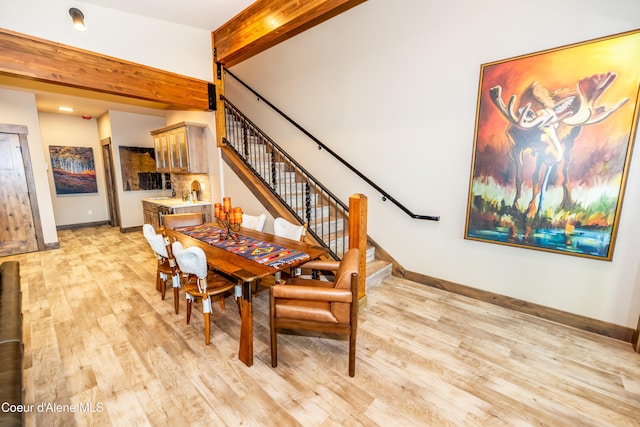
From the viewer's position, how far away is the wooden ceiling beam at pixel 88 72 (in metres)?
2.85

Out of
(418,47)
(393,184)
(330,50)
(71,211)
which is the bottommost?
(71,211)

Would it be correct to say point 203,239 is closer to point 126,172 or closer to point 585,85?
point 585,85

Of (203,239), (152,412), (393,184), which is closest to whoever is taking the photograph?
(152,412)

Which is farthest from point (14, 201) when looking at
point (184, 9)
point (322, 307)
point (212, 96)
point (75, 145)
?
point (322, 307)

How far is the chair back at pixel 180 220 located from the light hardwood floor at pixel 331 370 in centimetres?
105

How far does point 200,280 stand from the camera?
2311mm

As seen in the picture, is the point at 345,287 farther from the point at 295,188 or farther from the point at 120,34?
the point at 120,34

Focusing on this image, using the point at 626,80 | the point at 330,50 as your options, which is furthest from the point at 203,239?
the point at 626,80

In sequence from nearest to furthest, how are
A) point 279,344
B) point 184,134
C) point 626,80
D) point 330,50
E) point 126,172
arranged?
1. point 626,80
2. point 279,344
3. point 330,50
4. point 184,134
5. point 126,172

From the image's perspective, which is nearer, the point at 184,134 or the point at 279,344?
the point at 279,344

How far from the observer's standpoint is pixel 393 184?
365 cm

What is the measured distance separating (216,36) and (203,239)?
3.39m

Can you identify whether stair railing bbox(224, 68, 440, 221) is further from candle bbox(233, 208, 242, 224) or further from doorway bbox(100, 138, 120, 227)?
doorway bbox(100, 138, 120, 227)

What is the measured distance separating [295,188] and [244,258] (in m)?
2.48
